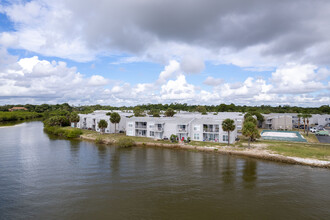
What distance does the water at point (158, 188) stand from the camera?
815 inches

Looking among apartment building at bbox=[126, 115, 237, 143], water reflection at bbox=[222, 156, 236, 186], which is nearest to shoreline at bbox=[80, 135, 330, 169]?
water reflection at bbox=[222, 156, 236, 186]

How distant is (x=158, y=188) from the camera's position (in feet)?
85.4

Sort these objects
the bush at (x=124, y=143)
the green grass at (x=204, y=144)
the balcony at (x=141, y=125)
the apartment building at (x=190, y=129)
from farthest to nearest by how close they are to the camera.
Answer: the balcony at (x=141, y=125), the apartment building at (x=190, y=129), the bush at (x=124, y=143), the green grass at (x=204, y=144)

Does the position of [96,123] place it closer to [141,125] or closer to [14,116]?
[141,125]

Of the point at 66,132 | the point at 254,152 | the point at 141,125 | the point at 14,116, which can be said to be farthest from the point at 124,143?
the point at 14,116

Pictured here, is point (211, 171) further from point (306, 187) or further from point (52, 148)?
point (52, 148)

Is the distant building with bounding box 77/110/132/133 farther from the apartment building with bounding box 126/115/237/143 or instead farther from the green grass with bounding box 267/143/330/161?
the green grass with bounding box 267/143/330/161

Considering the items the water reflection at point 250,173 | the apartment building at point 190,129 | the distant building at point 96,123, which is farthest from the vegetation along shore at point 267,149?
the distant building at point 96,123

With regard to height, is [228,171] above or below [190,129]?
below

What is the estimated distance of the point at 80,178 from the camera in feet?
95.6

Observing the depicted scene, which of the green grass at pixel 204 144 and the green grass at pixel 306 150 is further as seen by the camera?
the green grass at pixel 204 144

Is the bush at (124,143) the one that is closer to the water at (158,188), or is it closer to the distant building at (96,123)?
the water at (158,188)

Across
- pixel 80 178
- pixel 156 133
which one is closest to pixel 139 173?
pixel 80 178

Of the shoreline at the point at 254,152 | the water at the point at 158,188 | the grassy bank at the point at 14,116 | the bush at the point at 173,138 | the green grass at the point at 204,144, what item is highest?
the grassy bank at the point at 14,116
